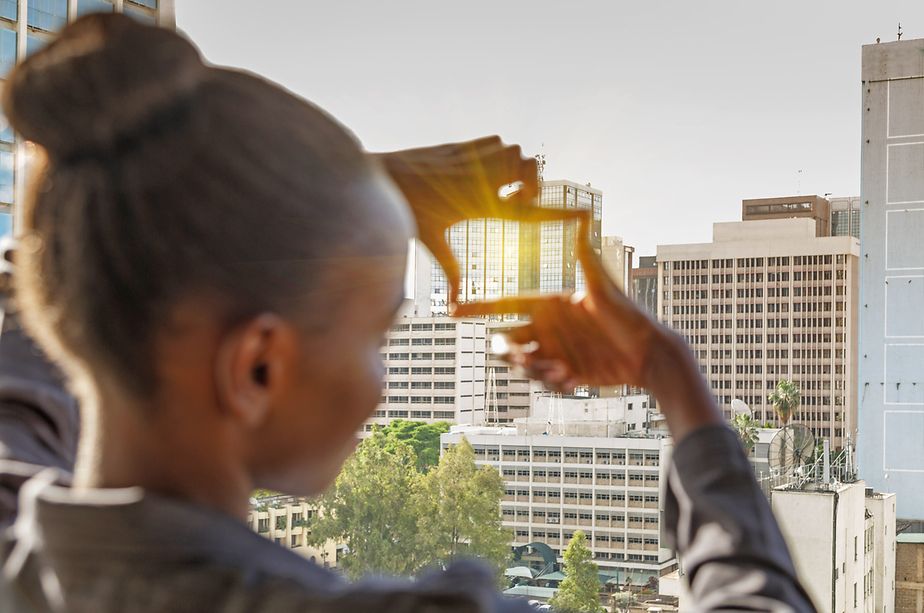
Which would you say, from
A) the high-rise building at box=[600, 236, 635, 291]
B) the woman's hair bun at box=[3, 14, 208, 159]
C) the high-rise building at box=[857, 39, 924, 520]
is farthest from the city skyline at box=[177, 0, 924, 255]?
the woman's hair bun at box=[3, 14, 208, 159]

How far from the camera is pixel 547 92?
11.5 m

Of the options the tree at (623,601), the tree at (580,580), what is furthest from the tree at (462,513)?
the tree at (623,601)

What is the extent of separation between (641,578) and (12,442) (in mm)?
10083

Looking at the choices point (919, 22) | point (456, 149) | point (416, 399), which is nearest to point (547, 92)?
point (416, 399)

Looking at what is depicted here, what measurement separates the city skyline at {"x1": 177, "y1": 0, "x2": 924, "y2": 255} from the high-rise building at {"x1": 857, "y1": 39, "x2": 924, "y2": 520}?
42 cm

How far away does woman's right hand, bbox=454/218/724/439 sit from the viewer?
239 mm

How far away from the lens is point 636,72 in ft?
41.2

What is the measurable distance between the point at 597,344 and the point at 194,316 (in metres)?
0.10

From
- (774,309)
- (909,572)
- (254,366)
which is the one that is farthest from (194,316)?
(774,309)

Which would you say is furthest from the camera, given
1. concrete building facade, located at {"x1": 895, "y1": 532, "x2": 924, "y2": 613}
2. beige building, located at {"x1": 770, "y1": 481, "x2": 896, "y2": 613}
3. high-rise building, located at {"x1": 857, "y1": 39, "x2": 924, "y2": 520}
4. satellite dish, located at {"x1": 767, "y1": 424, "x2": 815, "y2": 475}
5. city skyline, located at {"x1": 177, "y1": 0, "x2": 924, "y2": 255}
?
high-rise building, located at {"x1": 857, "y1": 39, "x2": 924, "y2": 520}

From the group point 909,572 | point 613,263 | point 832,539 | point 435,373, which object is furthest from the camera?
point 435,373

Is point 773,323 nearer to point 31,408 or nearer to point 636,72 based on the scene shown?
point 636,72

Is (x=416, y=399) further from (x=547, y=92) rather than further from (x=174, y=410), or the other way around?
(x=174, y=410)

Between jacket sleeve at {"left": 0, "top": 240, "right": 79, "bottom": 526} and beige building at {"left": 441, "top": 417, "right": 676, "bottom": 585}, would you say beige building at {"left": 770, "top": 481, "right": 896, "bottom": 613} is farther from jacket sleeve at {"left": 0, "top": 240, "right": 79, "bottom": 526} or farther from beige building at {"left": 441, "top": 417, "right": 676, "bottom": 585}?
jacket sleeve at {"left": 0, "top": 240, "right": 79, "bottom": 526}
